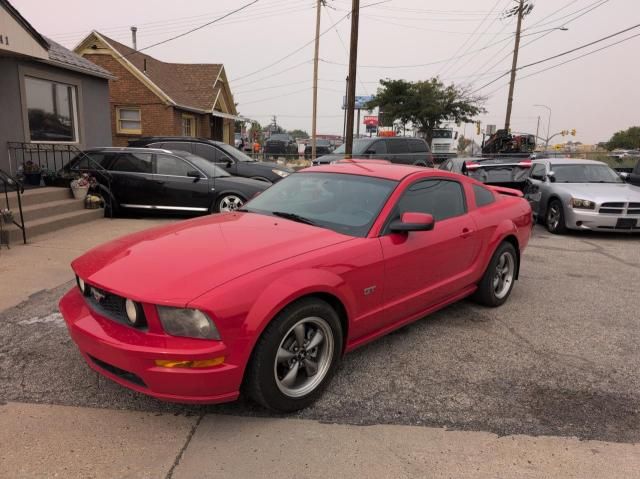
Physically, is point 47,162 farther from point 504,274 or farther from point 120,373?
point 504,274

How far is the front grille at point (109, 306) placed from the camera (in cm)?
281

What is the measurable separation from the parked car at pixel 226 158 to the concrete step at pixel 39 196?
12.2 ft

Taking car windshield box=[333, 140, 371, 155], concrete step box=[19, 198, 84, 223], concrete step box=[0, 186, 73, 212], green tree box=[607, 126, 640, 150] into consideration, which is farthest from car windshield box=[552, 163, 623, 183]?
green tree box=[607, 126, 640, 150]

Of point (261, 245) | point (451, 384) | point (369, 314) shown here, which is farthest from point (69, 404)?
point (451, 384)

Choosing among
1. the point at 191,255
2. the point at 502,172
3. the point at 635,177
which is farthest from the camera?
the point at 635,177

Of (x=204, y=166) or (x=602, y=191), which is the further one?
(x=204, y=166)

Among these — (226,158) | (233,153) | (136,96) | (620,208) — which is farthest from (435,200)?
(136,96)

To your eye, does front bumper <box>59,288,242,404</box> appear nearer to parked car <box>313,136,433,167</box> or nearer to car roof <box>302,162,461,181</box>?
car roof <box>302,162,461,181</box>

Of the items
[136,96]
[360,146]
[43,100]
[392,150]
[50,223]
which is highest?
[136,96]

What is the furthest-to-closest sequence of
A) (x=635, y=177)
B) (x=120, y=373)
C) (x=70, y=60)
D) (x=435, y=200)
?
(x=70, y=60), (x=635, y=177), (x=435, y=200), (x=120, y=373)

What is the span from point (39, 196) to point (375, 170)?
7.11m

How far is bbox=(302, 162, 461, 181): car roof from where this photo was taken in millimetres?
4121

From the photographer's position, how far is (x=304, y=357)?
10.1 ft

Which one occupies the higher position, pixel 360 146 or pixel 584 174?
pixel 360 146
